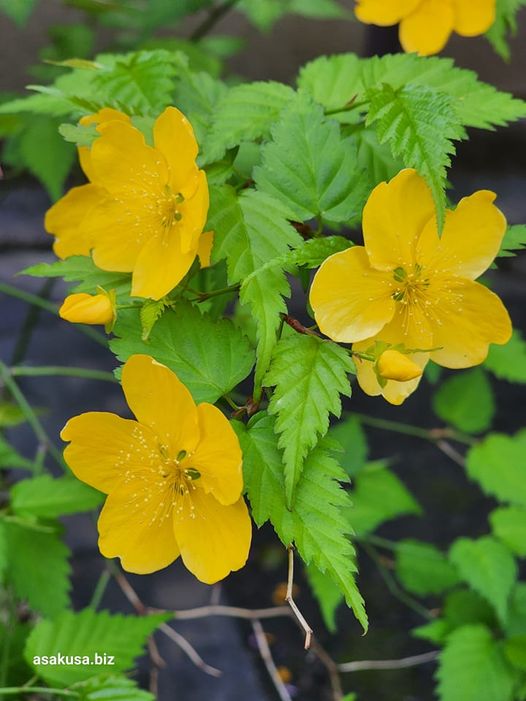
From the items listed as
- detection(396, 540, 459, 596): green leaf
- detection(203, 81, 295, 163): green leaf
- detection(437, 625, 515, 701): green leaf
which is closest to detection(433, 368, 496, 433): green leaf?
detection(396, 540, 459, 596): green leaf

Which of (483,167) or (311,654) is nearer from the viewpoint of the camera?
(311,654)

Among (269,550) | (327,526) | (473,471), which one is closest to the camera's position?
(327,526)

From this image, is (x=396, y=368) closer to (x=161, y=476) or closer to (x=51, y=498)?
(x=161, y=476)

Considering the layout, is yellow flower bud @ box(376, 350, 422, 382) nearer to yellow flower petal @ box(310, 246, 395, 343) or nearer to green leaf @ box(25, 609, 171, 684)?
yellow flower petal @ box(310, 246, 395, 343)

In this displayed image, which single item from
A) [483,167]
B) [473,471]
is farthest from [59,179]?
[483,167]

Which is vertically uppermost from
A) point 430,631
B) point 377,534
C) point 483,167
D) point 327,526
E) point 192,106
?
point 192,106

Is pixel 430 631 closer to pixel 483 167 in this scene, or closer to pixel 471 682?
pixel 471 682
